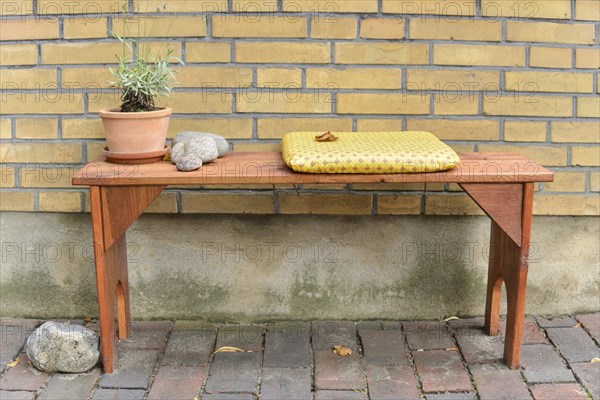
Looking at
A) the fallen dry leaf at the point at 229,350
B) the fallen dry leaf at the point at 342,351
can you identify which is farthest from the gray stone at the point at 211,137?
the fallen dry leaf at the point at 342,351

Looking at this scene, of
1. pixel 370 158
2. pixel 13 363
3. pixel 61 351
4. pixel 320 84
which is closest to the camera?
pixel 370 158

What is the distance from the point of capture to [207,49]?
3.26m

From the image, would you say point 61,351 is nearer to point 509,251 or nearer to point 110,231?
point 110,231

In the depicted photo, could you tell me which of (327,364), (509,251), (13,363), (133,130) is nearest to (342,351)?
(327,364)

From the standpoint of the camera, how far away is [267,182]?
2.79 metres

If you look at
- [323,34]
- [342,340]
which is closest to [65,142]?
[323,34]

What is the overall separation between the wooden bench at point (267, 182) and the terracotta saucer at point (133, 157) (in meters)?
0.03

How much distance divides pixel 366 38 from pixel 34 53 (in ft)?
4.79

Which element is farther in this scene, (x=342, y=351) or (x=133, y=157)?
(x=342, y=351)

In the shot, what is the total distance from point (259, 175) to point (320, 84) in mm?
698

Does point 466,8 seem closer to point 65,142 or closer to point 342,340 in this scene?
point 342,340

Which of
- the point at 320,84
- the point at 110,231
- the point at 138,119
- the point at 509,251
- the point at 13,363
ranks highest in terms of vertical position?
the point at 320,84

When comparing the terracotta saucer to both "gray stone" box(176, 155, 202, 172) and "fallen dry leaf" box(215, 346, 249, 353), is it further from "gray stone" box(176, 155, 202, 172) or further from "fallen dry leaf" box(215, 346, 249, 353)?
"fallen dry leaf" box(215, 346, 249, 353)

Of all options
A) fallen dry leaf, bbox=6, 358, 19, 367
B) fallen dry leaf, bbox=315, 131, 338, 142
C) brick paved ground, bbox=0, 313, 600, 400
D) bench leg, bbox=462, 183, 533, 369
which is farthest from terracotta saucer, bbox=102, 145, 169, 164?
bench leg, bbox=462, 183, 533, 369
